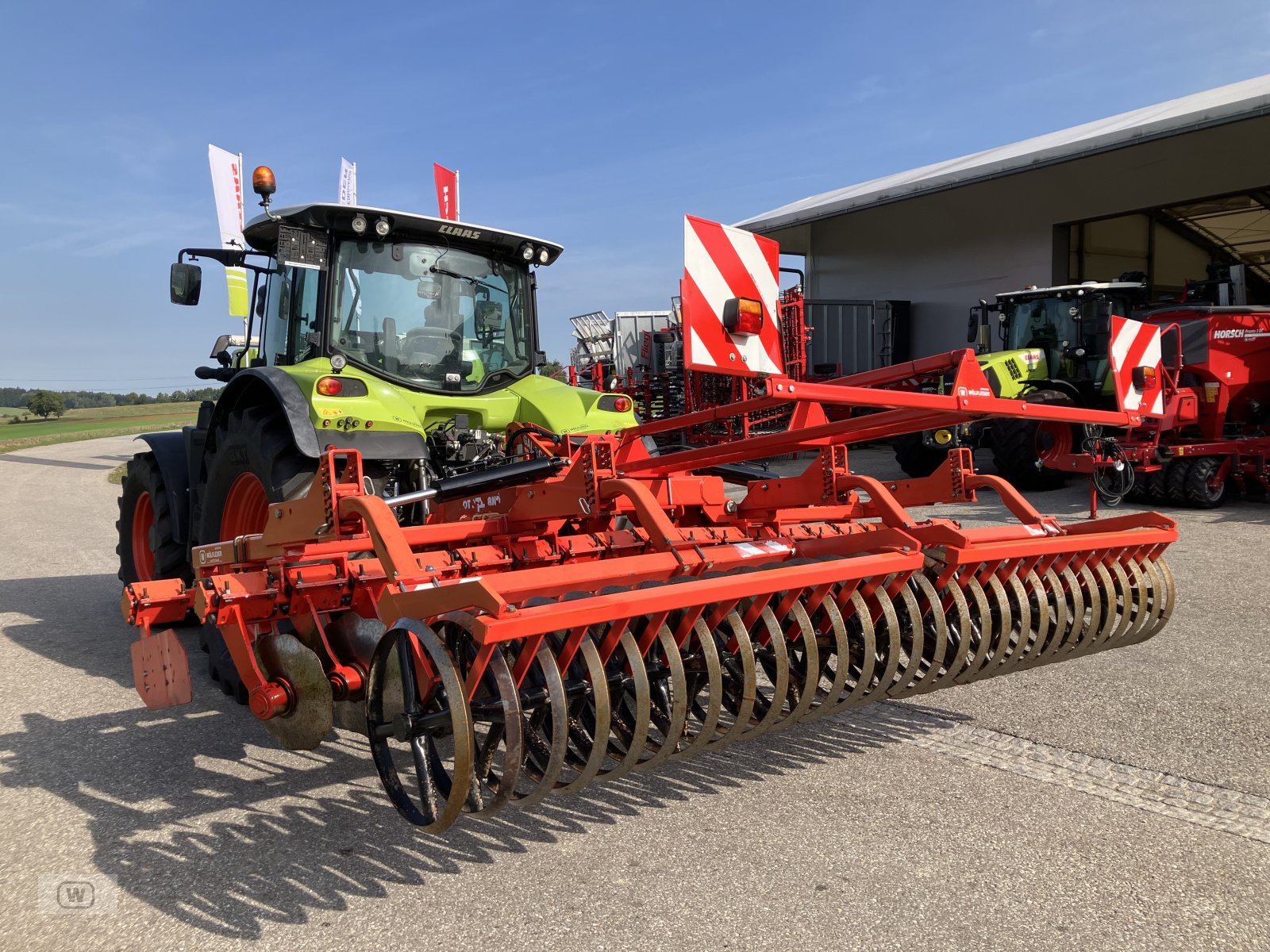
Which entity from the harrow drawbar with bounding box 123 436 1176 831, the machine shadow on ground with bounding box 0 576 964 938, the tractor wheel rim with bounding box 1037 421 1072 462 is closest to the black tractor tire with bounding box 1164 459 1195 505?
the tractor wheel rim with bounding box 1037 421 1072 462

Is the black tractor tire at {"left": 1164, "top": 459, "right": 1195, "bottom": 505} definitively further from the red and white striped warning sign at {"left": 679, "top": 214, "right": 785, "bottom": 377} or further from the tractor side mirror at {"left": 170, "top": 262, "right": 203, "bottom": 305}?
the tractor side mirror at {"left": 170, "top": 262, "right": 203, "bottom": 305}

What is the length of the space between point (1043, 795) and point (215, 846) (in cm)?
249

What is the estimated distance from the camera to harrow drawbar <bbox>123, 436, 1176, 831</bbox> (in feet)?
7.84

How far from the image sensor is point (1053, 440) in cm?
1047

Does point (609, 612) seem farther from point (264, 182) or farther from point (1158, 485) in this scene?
point (1158, 485)

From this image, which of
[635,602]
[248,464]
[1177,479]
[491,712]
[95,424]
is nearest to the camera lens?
[491,712]

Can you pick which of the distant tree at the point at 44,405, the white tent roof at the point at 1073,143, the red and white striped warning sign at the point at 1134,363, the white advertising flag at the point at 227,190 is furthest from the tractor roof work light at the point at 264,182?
the distant tree at the point at 44,405

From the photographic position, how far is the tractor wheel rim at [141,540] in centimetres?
579

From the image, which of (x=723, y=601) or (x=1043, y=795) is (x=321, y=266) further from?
(x=1043, y=795)

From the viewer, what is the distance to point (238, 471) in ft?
13.8

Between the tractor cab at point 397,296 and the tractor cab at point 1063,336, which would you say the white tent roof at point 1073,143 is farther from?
the tractor cab at point 397,296

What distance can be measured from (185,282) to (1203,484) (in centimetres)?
914

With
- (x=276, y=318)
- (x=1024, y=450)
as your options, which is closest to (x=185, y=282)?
(x=276, y=318)

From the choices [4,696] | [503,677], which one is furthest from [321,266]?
[503,677]
